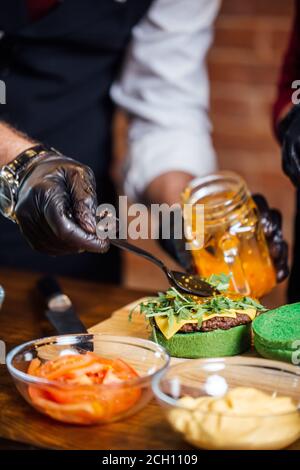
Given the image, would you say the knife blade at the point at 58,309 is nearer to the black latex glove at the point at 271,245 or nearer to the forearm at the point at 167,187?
the black latex glove at the point at 271,245

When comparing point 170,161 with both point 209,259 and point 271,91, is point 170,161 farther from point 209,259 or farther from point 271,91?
point 271,91

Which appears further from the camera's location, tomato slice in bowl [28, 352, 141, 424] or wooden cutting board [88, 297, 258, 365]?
wooden cutting board [88, 297, 258, 365]

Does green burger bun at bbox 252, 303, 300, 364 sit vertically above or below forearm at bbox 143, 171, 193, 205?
above

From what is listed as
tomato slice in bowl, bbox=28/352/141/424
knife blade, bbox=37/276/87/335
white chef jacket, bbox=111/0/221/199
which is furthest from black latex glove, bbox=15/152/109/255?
white chef jacket, bbox=111/0/221/199

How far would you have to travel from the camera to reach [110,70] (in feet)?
6.07

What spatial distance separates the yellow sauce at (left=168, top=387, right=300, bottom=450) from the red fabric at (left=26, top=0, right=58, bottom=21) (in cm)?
112

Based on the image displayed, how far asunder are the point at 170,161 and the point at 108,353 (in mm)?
805

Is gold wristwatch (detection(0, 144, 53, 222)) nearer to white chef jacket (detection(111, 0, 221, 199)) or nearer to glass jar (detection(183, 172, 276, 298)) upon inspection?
glass jar (detection(183, 172, 276, 298))

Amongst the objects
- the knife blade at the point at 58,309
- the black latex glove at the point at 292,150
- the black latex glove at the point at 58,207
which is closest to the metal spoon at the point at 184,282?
the black latex glove at the point at 58,207

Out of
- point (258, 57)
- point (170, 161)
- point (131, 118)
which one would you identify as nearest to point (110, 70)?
point (131, 118)

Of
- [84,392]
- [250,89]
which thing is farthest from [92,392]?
[250,89]

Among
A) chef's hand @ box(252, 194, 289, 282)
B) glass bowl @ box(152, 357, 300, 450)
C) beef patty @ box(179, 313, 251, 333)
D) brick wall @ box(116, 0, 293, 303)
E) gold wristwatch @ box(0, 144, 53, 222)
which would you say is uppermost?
gold wristwatch @ box(0, 144, 53, 222)

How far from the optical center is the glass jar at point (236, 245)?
1.21m

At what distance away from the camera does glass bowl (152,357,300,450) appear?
77 centimetres
